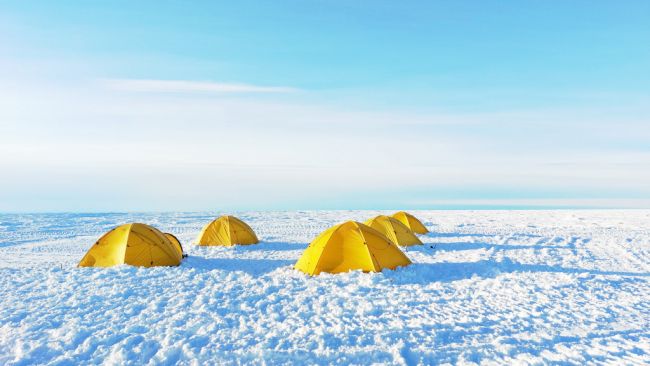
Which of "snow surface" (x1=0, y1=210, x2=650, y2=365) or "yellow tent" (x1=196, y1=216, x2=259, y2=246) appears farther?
"yellow tent" (x1=196, y1=216, x2=259, y2=246)

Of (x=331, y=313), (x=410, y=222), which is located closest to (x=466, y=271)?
(x=331, y=313)

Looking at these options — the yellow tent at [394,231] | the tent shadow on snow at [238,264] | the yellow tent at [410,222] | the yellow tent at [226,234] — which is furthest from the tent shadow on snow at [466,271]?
the yellow tent at [226,234]

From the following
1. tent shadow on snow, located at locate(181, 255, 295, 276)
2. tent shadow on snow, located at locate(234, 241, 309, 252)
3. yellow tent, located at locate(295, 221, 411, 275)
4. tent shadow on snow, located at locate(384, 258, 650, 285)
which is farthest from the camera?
tent shadow on snow, located at locate(234, 241, 309, 252)

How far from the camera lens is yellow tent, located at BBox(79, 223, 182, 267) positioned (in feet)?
51.2

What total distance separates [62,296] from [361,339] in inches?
330

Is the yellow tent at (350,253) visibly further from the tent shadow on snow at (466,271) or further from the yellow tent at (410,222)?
the yellow tent at (410,222)

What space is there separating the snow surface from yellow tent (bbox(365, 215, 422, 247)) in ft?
10.8

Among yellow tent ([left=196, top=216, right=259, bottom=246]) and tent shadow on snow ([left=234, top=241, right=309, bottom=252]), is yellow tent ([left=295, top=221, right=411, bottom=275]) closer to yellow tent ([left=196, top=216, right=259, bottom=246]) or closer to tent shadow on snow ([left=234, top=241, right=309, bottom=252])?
tent shadow on snow ([left=234, top=241, right=309, bottom=252])

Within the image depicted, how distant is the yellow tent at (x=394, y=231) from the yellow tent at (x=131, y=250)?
34.6 feet

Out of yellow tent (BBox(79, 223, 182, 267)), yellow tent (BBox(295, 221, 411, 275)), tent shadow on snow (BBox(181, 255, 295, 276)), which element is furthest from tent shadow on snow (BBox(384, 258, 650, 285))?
yellow tent (BBox(79, 223, 182, 267))

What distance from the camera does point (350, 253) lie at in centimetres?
1461

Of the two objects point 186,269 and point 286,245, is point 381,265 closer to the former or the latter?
point 186,269

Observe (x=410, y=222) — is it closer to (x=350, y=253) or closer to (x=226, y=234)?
(x=226, y=234)

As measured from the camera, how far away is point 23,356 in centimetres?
757
